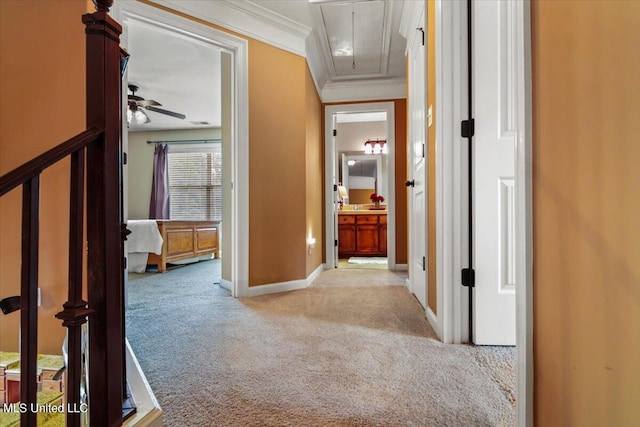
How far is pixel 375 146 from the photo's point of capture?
6.07 meters

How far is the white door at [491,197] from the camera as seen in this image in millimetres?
1649

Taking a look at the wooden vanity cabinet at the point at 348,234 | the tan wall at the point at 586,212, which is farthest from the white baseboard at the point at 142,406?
the wooden vanity cabinet at the point at 348,234

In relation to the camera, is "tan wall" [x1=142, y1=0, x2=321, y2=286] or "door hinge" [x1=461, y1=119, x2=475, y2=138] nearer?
"door hinge" [x1=461, y1=119, x2=475, y2=138]

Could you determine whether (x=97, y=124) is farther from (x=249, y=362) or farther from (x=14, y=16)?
(x=14, y=16)

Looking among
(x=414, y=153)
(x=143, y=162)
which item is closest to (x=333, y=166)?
(x=414, y=153)

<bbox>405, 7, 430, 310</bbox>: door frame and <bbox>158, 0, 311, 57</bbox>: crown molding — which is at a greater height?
<bbox>158, 0, 311, 57</bbox>: crown molding

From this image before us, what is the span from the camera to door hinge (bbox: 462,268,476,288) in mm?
1693

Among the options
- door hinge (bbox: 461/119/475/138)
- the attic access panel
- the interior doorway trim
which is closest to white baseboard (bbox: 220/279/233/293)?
the interior doorway trim

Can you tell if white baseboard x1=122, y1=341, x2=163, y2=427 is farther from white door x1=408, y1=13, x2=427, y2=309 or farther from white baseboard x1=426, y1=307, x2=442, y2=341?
white door x1=408, y1=13, x2=427, y2=309

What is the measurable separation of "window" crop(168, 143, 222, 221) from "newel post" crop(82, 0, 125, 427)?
590cm

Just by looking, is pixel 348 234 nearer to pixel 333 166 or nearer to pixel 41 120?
pixel 333 166

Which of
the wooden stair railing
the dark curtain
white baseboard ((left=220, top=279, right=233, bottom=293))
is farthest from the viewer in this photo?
the dark curtain

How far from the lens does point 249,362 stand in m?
1.50

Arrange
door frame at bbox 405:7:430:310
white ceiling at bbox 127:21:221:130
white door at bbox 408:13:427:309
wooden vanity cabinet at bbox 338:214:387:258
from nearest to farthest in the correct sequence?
1. door frame at bbox 405:7:430:310
2. white door at bbox 408:13:427:309
3. white ceiling at bbox 127:21:221:130
4. wooden vanity cabinet at bbox 338:214:387:258
